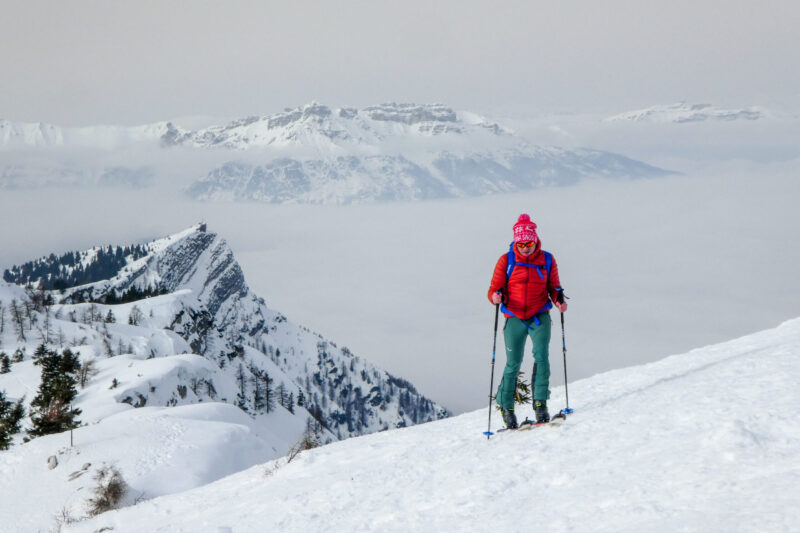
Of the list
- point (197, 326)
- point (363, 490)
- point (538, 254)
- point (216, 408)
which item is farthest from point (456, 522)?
point (197, 326)

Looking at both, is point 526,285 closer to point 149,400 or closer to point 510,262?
point 510,262

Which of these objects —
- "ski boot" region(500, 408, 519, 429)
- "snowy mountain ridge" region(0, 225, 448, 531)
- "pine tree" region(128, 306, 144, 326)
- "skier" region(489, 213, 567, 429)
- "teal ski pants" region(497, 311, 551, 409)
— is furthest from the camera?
→ "pine tree" region(128, 306, 144, 326)

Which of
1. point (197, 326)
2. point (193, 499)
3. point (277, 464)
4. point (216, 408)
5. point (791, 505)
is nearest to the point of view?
point (791, 505)

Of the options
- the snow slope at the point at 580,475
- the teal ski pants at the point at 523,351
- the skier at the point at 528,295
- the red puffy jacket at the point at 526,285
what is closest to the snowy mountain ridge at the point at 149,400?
the snow slope at the point at 580,475

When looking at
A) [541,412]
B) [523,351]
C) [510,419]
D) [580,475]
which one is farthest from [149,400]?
[580,475]

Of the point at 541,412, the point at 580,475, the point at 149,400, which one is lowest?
the point at 149,400

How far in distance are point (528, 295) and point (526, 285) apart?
0.75ft

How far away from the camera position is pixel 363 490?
10.4 m

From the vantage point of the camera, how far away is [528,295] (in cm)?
1141

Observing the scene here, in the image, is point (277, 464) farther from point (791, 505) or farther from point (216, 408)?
point (216, 408)

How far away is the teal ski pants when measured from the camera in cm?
1158

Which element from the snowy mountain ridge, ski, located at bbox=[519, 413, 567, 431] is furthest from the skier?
the snowy mountain ridge

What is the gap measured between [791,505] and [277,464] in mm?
12318

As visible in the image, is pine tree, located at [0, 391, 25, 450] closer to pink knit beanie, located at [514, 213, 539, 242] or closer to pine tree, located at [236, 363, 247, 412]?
pink knit beanie, located at [514, 213, 539, 242]
